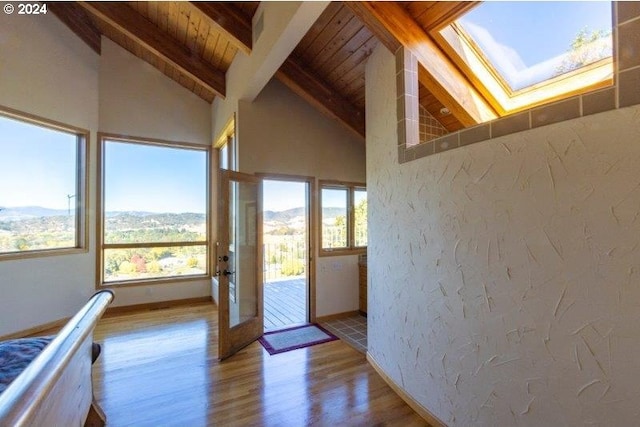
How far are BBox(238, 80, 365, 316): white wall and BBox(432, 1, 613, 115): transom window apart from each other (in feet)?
6.49

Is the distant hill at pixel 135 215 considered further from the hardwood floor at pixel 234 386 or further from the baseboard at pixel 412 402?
the baseboard at pixel 412 402

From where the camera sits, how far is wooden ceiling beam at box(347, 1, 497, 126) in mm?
2145

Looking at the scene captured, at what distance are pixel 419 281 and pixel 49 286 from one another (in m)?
4.29

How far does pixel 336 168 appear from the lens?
13.6 feet

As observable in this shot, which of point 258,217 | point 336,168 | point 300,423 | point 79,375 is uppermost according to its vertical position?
point 336,168

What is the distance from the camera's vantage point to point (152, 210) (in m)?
4.57

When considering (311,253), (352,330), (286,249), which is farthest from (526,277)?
(286,249)

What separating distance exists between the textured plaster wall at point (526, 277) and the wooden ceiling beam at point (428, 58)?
776 mm

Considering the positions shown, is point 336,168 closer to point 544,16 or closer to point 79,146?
point 544,16

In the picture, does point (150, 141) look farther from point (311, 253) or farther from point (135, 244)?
point (311, 253)

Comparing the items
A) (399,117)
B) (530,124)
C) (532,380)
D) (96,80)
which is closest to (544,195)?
(530,124)

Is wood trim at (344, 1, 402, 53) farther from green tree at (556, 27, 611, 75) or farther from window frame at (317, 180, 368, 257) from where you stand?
window frame at (317, 180, 368, 257)

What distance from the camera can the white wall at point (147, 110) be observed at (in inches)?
168
